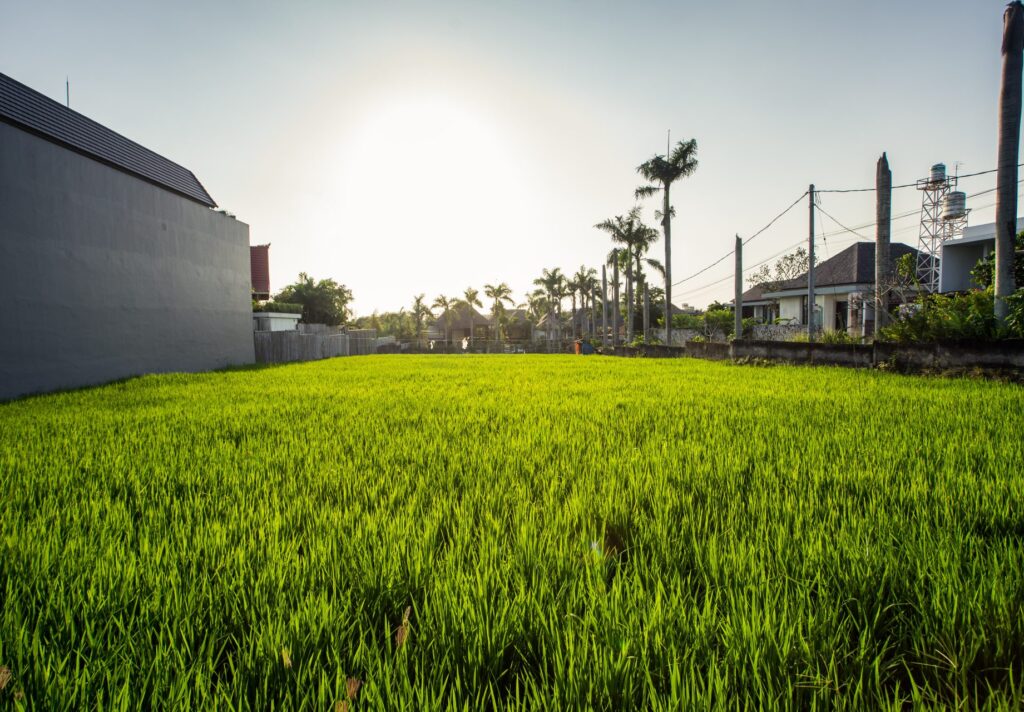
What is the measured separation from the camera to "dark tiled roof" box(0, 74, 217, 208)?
9.34m

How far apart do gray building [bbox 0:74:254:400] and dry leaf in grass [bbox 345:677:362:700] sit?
11024mm

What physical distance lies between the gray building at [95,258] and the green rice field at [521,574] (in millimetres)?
7937

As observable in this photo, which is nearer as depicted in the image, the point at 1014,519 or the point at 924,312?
the point at 1014,519

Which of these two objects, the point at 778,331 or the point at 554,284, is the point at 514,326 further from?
the point at 778,331

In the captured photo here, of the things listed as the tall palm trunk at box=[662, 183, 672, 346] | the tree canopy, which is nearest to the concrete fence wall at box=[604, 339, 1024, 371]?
the tall palm trunk at box=[662, 183, 672, 346]

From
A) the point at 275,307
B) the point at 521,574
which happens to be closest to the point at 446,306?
the point at 275,307

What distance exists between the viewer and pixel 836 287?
1046 inches

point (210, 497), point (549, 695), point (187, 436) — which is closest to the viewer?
point (549, 695)

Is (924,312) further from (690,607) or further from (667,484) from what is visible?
(690,607)

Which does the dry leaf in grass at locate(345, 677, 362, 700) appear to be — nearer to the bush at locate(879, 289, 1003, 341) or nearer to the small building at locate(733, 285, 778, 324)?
the bush at locate(879, 289, 1003, 341)

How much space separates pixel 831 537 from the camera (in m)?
1.66

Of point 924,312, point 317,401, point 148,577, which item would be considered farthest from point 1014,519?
point 924,312

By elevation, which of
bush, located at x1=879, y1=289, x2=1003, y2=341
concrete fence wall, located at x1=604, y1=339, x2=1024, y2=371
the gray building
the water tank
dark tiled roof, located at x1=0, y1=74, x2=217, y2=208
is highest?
the water tank

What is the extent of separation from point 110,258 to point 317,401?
8.51 m
